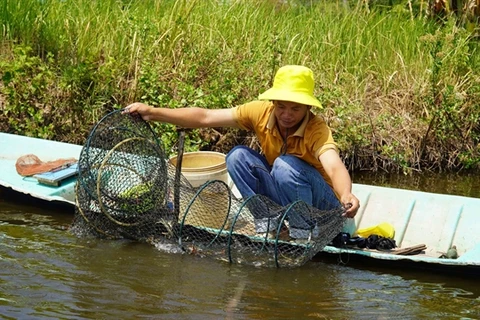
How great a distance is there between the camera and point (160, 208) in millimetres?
6332

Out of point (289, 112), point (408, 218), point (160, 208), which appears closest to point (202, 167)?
point (160, 208)

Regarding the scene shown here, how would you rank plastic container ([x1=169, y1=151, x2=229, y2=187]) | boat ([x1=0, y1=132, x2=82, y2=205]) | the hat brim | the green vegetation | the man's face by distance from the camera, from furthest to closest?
the green vegetation
boat ([x1=0, y1=132, x2=82, y2=205])
plastic container ([x1=169, y1=151, x2=229, y2=187])
the man's face
the hat brim

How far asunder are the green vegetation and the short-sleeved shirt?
7.99 ft

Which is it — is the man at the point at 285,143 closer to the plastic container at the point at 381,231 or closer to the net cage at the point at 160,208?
the net cage at the point at 160,208

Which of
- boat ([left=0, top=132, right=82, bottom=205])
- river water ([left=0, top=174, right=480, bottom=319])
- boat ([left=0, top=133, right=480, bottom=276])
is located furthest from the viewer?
boat ([left=0, top=132, right=82, bottom=205])

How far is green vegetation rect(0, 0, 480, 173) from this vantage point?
9.00 metres

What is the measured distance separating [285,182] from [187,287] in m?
0.99

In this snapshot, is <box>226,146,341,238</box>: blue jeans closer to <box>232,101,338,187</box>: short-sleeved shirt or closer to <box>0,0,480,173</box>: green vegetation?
<box>232,101,338,187</box>: short-sleeved shirt

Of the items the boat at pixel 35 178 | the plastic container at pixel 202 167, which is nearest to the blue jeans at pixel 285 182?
the plastic container at pixel 202 167

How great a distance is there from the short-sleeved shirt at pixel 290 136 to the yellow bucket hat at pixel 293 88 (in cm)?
19

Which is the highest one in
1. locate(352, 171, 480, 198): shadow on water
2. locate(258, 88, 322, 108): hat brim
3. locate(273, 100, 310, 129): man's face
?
locate(258, 88, 322, 108): hat brim

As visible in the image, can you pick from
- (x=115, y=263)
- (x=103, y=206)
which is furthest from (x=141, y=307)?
(x=103, y=206)

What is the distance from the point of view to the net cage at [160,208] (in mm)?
6031

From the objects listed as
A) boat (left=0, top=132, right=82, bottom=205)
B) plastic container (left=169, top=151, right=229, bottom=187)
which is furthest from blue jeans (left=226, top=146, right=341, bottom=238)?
boat (left=0, top=132, right=82, bottom=205)
